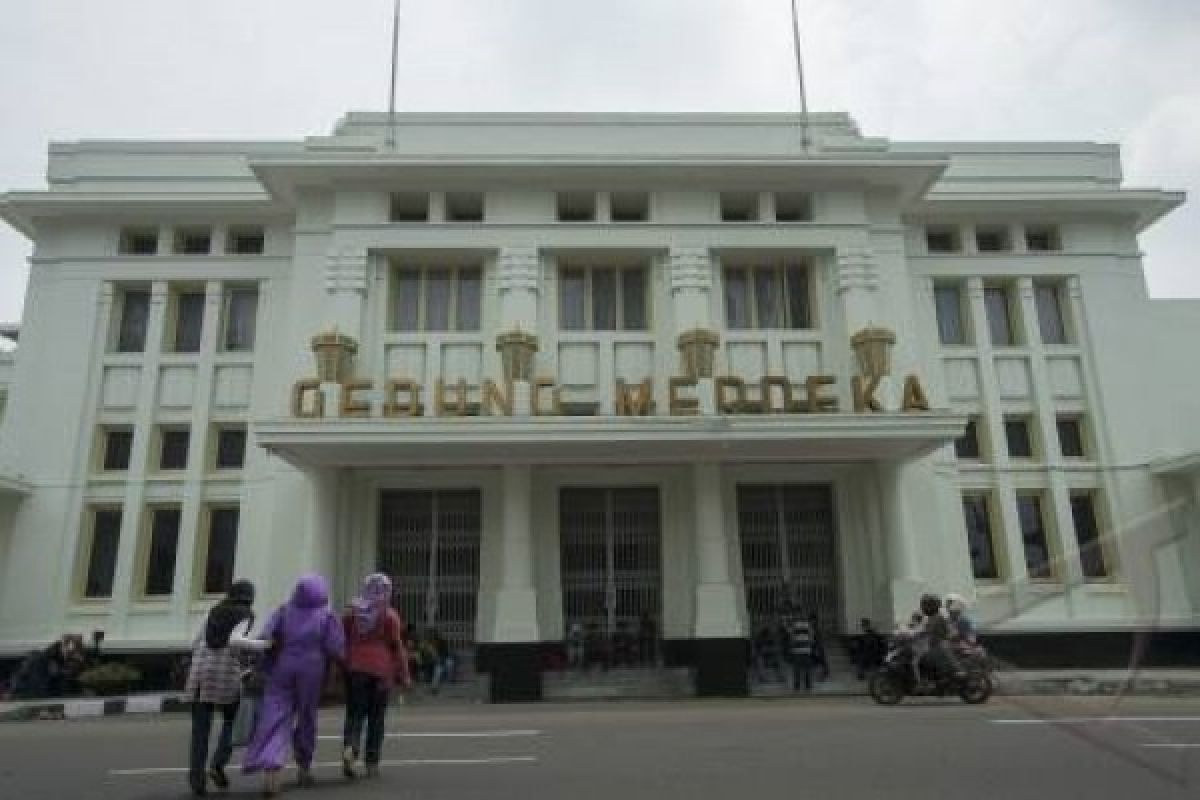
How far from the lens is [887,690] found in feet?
40.6

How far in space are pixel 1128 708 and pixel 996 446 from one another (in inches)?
358

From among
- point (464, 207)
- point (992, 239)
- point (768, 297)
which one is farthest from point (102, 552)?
point (992, 239)

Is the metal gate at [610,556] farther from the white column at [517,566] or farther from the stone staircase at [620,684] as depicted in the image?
the stone staircase at [620,684]

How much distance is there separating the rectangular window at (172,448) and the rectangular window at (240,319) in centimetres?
215

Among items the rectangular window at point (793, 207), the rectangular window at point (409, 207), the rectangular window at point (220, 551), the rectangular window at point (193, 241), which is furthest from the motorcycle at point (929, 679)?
the rectangular window at point (193, 241)

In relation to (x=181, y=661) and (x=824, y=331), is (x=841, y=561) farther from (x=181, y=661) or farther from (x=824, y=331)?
(x=181, y=661)

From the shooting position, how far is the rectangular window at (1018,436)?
20.2 m

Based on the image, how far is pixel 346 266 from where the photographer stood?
18.6 metres

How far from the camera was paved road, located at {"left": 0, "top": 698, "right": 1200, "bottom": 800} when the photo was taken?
596 cm

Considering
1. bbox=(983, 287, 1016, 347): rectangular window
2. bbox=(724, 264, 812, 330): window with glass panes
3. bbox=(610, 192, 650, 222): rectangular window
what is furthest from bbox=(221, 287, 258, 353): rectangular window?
bbox=(983, 287, 1016, 347): rectangular window

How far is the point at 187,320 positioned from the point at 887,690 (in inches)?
673

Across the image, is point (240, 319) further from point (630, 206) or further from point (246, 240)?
point (630, 206)

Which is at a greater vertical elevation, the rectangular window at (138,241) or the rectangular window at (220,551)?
the rectangular window at (138,241)

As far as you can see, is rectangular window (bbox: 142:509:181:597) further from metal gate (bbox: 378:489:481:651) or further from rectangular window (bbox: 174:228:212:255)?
rectangular window (bbox: 174:228:212:255)
